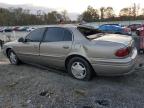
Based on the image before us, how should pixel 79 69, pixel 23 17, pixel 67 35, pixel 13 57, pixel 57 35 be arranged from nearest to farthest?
1. pixel 79 69
2. pixel 67 35
3. pixel 57 35
4. pixel 13 57
5. pixel 23 17

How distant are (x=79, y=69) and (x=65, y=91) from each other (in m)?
0.87

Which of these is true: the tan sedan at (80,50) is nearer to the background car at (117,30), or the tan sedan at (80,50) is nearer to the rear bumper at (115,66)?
the rear bumper at (115,66)

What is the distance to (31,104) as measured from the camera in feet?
15.9

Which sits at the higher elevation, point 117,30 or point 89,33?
point 89,33

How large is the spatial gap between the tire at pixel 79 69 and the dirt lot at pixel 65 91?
0.52 ft

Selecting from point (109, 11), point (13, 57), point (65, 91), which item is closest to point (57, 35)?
point (65, 91)

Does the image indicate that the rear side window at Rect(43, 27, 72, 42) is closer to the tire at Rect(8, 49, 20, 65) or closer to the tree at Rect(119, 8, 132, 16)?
the tire at Rect(8, 49, 20, 65)

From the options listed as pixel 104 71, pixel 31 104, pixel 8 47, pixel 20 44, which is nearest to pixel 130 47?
pixel 104 71

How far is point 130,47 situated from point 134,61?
35 centimetres

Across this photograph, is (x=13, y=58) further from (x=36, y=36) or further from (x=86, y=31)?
(x=86, y=31)

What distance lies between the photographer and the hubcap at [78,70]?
608 cm

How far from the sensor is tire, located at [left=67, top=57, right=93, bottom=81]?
235 inches

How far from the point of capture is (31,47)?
7.29 metres

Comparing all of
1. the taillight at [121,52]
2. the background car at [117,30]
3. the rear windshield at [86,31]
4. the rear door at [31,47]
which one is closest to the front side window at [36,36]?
the rear door at [31,47]
